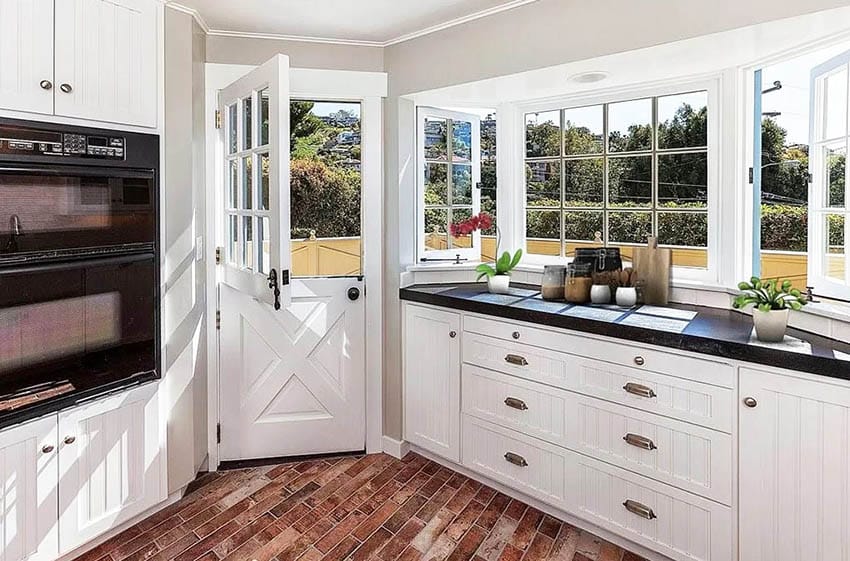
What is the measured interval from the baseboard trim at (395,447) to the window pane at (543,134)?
176 centimetres

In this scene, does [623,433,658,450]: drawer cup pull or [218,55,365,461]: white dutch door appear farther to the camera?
[218,55,365,461]: white dutch door

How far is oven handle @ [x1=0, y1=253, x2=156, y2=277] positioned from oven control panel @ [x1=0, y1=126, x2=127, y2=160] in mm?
385

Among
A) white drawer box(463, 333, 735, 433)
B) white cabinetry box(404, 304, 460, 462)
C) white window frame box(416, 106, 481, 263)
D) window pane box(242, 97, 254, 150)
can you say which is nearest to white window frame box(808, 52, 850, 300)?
white drawer box(463, 333, 735, 433)

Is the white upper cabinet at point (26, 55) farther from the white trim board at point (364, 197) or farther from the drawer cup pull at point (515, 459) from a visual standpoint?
the drawer cup pull at point (515, 459)

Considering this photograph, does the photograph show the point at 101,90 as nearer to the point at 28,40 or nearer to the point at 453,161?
the point at 28,40

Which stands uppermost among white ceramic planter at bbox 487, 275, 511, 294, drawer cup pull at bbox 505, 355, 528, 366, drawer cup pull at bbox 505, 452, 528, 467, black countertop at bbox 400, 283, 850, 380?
white ceramic planter at bbox 487, 275, 511, 294

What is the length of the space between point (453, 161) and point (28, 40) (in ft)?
6.65

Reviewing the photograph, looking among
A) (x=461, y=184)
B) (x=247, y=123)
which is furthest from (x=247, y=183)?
(x=461, y=184)

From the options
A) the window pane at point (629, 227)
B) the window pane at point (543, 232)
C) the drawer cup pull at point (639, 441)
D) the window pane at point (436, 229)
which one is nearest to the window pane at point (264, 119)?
the window pane at point (436, 229)

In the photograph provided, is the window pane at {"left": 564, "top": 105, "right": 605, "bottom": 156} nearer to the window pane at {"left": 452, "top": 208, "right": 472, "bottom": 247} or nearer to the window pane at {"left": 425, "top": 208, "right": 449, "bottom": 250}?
the window pane at {"left": 452, "top": 208, "right": 472, "bottom": 247}

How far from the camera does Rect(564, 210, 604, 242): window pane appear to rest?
9.94ft

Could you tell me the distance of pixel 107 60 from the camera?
2.19 m

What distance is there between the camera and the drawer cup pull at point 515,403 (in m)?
2.57

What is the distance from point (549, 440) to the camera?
8.19ft
